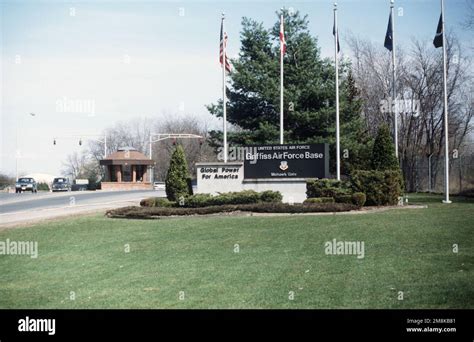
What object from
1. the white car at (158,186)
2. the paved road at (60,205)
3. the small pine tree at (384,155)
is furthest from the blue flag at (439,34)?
the white car at (158,186)

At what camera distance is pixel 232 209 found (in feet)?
72.7

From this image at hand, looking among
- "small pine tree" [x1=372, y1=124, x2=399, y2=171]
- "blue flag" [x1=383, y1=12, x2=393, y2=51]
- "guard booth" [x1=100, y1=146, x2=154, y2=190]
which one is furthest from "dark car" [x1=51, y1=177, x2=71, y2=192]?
"blue flag" [x1=383, y1=12, x2=393, y2=51]

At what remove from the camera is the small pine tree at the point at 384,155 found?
81.0ft

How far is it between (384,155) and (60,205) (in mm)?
16032

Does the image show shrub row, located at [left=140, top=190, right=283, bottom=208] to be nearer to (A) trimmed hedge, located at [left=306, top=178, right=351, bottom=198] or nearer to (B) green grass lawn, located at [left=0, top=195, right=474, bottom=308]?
(A) trimmed hedge, located at [left=306, top=178, right=351, bottom=198]

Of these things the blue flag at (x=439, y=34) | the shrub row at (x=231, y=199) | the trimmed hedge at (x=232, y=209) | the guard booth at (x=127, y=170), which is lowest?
the trimmed hedge at (x=232, y=209)

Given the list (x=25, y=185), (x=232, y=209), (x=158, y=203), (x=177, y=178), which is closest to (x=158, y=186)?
(x=177, y=178)

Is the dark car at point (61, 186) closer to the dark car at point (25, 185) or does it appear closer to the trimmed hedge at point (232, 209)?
the dark car at point (25, 185)

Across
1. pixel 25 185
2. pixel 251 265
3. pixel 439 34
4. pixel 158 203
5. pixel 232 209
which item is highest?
pixel 439 34

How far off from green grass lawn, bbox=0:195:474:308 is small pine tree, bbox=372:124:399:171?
18.5ft

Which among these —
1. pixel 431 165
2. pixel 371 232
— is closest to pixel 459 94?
pixel 431 165

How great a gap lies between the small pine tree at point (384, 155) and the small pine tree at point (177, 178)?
788 centimetres

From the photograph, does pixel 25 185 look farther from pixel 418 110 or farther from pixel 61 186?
pixel 418 110

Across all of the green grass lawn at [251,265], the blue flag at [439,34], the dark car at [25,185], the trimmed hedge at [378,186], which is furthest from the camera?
the dark car at [25,185]
